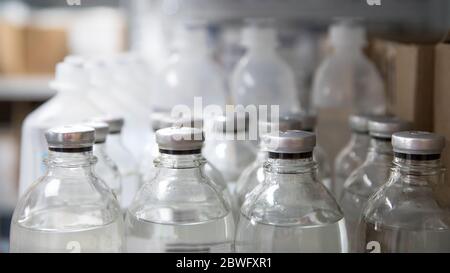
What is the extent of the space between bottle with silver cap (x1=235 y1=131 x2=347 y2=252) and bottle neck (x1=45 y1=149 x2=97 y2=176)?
15 cm

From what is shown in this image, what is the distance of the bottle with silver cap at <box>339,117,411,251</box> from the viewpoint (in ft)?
2.15

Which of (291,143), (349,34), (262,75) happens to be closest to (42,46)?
(262,75)

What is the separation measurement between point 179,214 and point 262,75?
61 cm

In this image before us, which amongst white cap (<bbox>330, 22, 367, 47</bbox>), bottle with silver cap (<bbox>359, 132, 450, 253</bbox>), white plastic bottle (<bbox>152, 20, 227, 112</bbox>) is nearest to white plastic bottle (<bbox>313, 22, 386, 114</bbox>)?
white cap (<bbox>330, 22, 367, 47</bbox>)

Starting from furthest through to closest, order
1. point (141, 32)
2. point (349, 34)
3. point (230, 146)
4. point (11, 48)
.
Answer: point (11, 48) → point (141, 32) → point (349, 34) → point (230, 146)

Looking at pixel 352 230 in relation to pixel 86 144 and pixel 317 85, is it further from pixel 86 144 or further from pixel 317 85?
pixel 317 85

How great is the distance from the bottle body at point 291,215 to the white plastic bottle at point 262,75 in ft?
1.80

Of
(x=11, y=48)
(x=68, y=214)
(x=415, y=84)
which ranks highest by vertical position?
(x=11, y=48)

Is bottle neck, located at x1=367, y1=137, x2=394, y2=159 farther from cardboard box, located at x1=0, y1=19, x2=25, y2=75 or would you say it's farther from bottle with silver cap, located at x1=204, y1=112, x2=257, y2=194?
cardboard box, located at x1=0, y1=19, x2=25, y2=75

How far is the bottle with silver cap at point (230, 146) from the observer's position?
74 cm

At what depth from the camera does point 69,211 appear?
0.56 metres

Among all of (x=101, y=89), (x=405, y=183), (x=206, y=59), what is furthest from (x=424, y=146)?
(x=206, y=59)

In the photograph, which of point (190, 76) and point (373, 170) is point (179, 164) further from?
point (190, 76)
